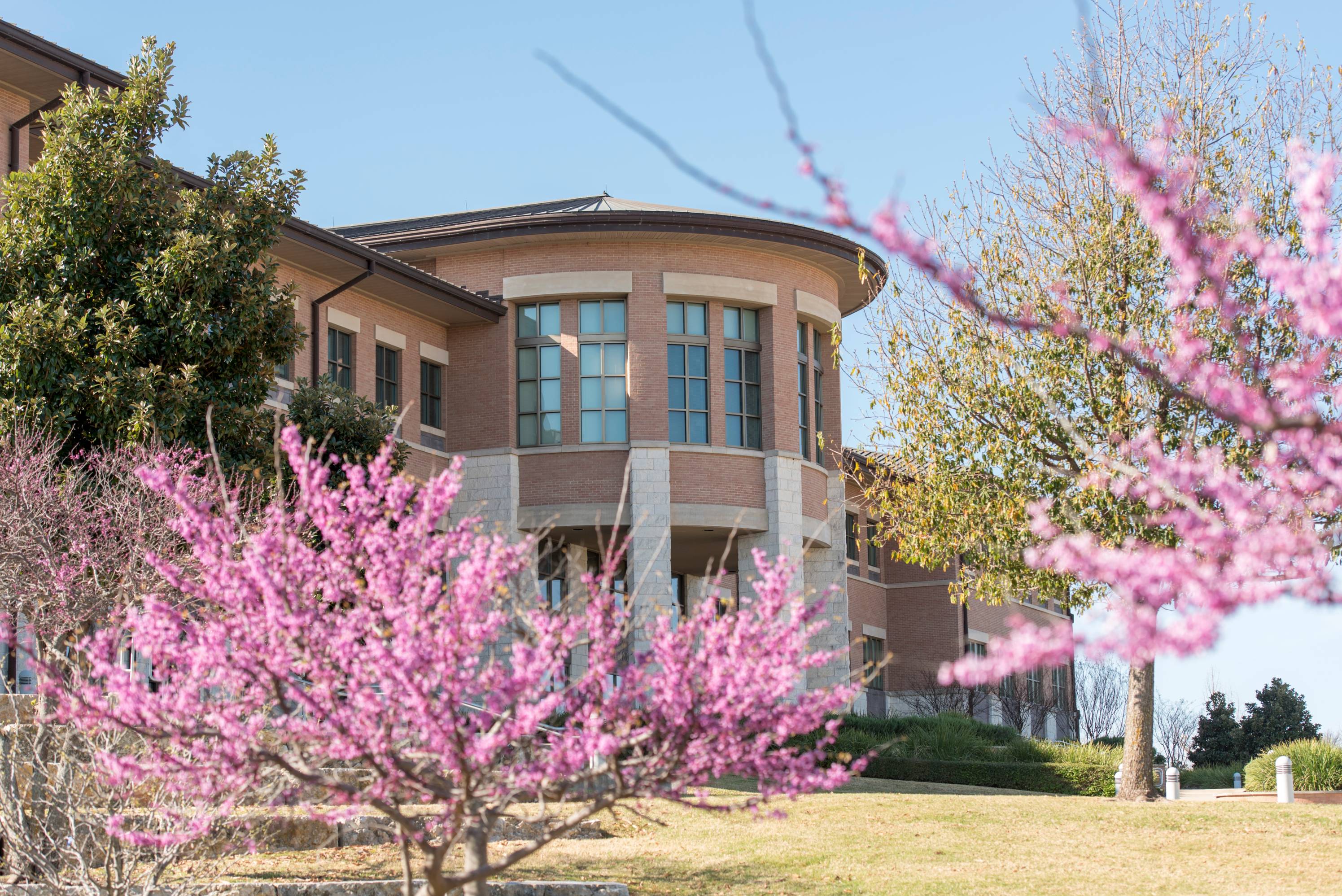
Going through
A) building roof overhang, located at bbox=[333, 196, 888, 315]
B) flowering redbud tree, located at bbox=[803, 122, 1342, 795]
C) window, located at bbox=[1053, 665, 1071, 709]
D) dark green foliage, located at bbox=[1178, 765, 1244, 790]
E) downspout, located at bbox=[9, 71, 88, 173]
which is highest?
building roof overhang, located at bbox=[333, 196, 888, 315]

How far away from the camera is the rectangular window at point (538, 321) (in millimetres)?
28906

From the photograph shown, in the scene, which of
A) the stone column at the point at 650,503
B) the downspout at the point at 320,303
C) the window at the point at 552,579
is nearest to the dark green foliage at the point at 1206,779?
the stone column at the point at 650,503

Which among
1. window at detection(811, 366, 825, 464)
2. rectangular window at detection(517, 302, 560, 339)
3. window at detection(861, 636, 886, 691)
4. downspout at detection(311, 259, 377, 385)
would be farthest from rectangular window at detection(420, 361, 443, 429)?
window at detection(861, 636, 886, 691)

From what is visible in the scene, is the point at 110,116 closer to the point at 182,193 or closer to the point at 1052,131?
the point at 182,193

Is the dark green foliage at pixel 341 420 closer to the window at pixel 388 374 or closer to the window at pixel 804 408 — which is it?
the window at pixel 388 374

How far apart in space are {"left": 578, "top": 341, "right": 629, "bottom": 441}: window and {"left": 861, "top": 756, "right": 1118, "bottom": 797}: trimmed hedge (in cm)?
804

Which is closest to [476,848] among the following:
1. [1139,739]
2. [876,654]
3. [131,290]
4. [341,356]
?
[131,290]

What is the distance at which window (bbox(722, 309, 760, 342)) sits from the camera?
29.2m

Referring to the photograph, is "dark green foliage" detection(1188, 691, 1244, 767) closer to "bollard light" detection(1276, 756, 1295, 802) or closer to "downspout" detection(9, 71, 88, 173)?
"bollard light" detection(1276, 756, 1295, 802)

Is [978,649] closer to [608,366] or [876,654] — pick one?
[876,654]

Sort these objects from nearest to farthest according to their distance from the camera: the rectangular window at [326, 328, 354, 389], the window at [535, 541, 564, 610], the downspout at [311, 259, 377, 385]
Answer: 1. the downspout at [311, 259, 377, 385]
2. the rectangular window at [326, 328, 354, 389]
3. the window at [535, 541, 564, 610]

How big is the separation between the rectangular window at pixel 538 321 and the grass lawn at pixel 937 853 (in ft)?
44.0

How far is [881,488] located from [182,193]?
994 cm

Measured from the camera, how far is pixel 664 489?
27.9 metres
